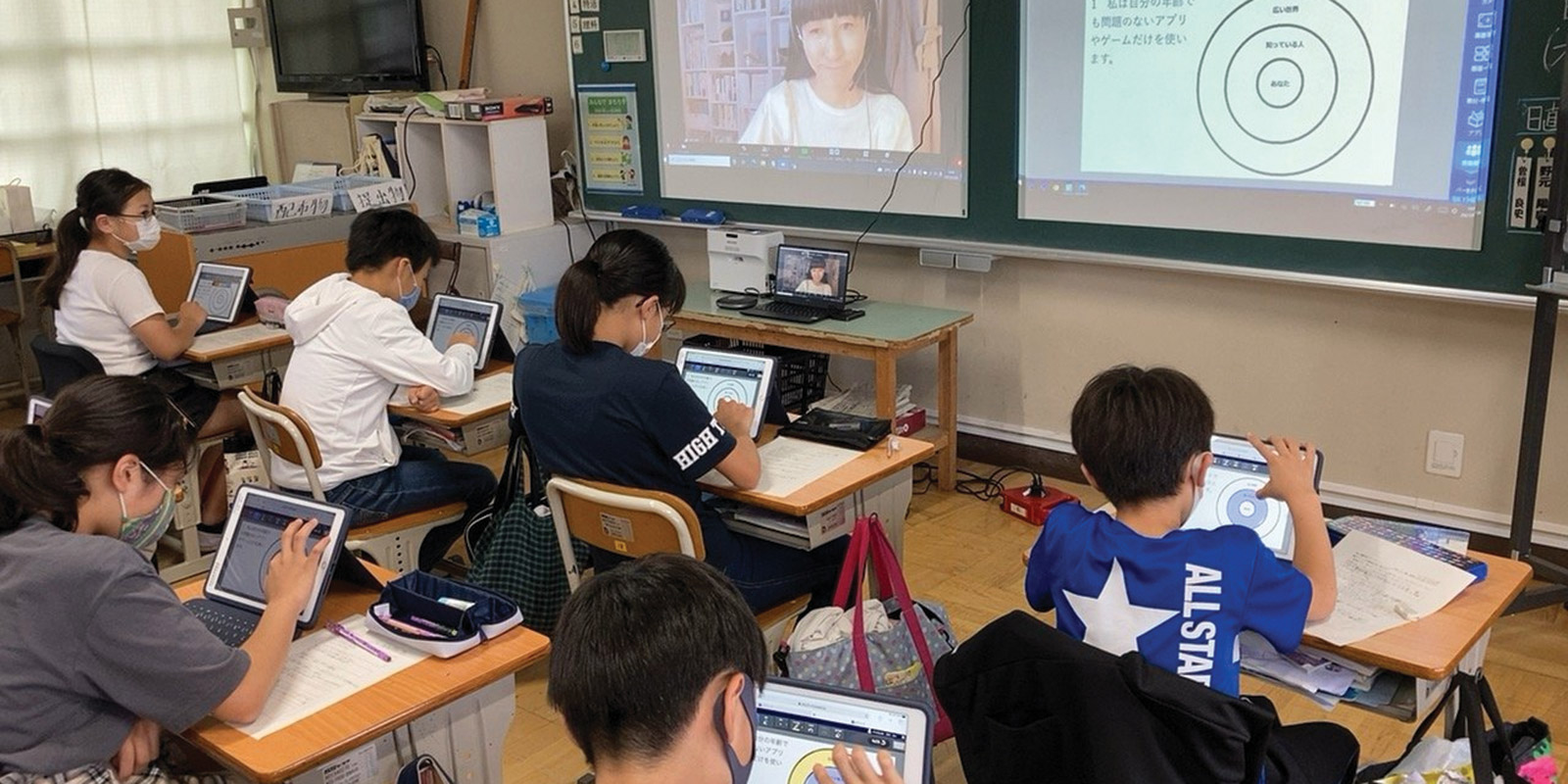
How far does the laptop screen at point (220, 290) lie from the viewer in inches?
176

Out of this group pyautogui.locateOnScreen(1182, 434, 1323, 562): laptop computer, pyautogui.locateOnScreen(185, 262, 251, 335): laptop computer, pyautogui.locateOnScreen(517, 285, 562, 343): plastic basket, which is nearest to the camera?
pyautogui.locateOnScreen(1182, 434, 1323, 562): laptop computer

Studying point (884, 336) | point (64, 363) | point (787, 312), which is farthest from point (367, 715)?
point (787, 312)

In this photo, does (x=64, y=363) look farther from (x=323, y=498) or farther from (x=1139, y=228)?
(x=1139, y=228)

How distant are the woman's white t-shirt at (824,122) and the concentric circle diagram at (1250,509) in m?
2.57

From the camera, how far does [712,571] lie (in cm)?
135

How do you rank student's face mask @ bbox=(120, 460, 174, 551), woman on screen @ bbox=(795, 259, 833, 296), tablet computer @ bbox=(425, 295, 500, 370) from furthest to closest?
woman on screen @ bbox=(795, 259, 833, 296)
tablet computer @ bbox=(425, 295, 500, 370)
student's face mask @ bbox=(120, 460, 174, 551)

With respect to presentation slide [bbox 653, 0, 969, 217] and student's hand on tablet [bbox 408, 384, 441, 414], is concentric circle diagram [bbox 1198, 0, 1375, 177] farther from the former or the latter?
student's hand on tablet [bbox 408, 384, 441, 414]

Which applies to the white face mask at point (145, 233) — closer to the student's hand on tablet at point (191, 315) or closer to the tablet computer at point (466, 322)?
the student's hand on tablet at point (191, 315)

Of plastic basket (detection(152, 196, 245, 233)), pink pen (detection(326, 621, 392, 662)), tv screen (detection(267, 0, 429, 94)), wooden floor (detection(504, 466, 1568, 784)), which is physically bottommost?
wooden floor (detection(504, 466, 1568, 784))

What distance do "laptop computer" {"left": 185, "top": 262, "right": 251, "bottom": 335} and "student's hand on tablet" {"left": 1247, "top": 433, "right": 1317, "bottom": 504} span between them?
362 centimetres

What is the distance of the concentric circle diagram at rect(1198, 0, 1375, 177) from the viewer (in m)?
3.63

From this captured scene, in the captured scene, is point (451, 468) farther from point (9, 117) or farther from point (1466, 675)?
point (9, 117)

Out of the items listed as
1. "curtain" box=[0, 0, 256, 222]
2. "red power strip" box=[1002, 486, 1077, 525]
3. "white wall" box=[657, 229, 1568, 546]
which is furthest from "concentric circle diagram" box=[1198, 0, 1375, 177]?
"curtain" box=[0, 0, 256, 222]

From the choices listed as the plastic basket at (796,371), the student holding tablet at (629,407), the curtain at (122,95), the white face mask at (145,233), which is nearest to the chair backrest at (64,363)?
the white face mask at (145,233)
